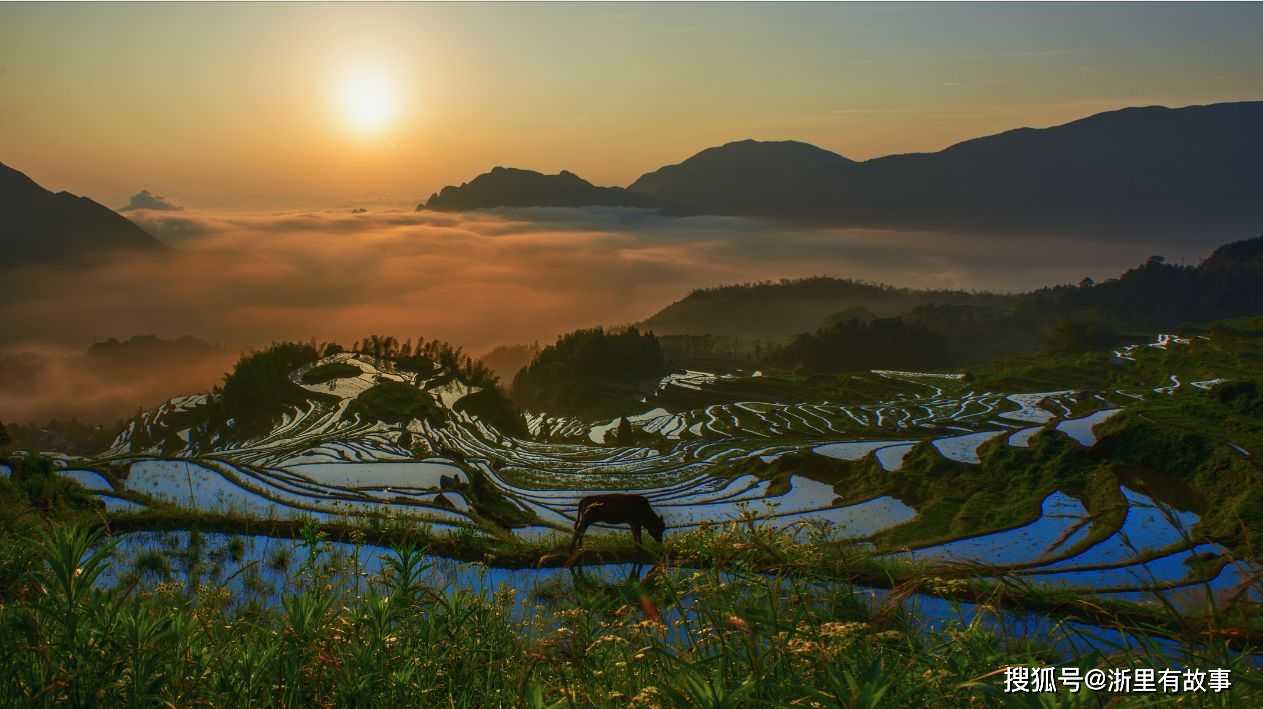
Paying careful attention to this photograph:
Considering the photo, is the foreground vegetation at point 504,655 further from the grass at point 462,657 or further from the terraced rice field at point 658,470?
the terraced rice field at point 658,470

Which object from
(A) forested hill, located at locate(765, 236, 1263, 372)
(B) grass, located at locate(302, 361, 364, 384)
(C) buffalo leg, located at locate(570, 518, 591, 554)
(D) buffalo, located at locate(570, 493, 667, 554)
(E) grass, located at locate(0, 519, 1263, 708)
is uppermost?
(E) grass, located at locate(0, 519, 1263, 708)

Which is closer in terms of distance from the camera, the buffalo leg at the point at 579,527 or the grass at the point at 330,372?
the buffalo leg at the point at 579,527

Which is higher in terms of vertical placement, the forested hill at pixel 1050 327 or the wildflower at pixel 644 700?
the wildflower at pixel 644 700

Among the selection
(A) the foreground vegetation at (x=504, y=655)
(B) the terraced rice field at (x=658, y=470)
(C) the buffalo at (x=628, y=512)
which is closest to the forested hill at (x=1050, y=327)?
(B) the terraced rice field at (x=658, y=470)

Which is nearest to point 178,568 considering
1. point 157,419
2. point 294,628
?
point 294,628

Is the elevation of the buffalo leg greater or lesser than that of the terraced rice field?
greater

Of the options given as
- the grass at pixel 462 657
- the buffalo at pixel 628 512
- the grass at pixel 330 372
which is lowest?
the grass at pixel 330 372

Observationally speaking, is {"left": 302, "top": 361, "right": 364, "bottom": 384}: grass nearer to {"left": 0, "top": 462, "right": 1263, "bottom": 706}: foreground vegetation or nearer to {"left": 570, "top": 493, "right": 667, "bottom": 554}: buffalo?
{"left": 570, "top": 493, "right": 667, "bottom": 554}: buffalo

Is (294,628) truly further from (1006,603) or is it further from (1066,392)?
(1066,392)

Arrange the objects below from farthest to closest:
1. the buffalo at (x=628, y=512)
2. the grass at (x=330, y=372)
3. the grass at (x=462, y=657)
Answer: the grass at (x=330, y=372)
the buffalo at (x=628, y=512)
the grass at (x=462, y=657)

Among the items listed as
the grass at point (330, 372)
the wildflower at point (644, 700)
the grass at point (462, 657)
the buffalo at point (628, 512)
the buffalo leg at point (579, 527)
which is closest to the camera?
the wildflower at point (644, 700)

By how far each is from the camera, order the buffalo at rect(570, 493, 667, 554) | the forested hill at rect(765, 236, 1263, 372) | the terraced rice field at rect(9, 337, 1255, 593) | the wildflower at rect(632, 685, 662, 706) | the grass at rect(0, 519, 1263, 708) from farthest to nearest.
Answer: the forested hill at rect(765, 236, 1263, 372), the terraced rice field at rect(9, 337, 1255, 593), the buffalo at rect(570, 493, 667, 554), the grass at rect(0, 519, 1263, 708), the wildflower at rect(632, 685, 662, 706)

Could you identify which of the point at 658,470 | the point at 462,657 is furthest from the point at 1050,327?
the point at 462,657

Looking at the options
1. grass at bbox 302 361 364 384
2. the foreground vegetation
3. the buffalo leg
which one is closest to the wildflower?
the foreground vegetation
